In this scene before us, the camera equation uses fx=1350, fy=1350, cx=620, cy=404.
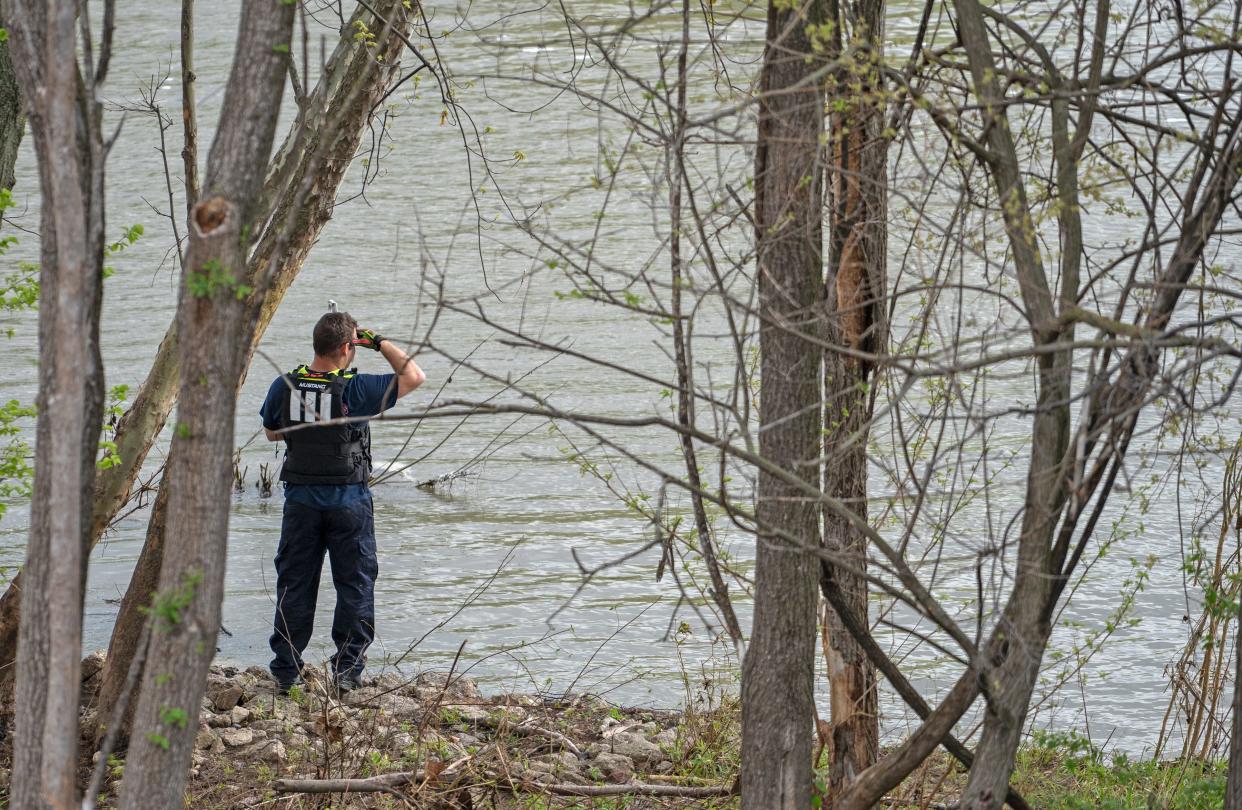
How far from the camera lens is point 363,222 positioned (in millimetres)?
21797

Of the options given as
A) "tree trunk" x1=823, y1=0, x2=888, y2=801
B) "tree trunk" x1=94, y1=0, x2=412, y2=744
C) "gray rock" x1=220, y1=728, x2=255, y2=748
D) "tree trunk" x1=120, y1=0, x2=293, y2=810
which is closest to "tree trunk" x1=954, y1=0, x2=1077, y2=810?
"tree trunk" x1=823, y1=0, x2=888, y2=801

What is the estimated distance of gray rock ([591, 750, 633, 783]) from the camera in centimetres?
589

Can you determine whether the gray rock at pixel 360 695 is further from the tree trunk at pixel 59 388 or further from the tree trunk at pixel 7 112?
the tree trunk at pixel 59 388

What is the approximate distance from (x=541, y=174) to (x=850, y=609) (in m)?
17.0

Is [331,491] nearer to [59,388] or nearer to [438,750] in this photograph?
[438,750]

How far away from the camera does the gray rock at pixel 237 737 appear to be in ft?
20.2

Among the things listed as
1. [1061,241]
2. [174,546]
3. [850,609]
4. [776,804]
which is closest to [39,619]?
[174,546]

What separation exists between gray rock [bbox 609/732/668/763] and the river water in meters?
0.68

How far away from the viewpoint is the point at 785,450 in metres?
3.92

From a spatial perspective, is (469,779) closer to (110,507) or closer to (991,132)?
(110,507)

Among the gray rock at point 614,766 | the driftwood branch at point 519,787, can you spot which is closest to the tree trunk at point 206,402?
the driftwood branch at point 519,787

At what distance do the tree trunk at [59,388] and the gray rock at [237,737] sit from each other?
314 cm

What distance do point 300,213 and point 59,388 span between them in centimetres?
348

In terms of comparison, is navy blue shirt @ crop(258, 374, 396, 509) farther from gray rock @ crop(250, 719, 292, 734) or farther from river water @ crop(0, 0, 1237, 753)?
gray rock @ crop(250, 719, 292, 734)
